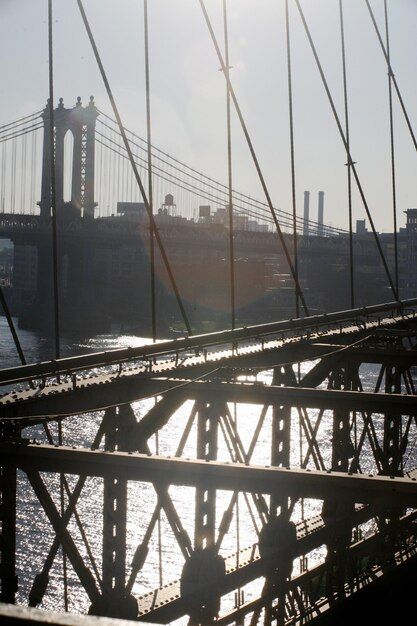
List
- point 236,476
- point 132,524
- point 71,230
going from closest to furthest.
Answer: point 236,476
point 132,524
point 71,230

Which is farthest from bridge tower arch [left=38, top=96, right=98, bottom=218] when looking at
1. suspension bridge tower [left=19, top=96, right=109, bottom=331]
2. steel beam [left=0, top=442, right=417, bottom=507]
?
steel beam [left=0, top=442, right=417, bottom=507]

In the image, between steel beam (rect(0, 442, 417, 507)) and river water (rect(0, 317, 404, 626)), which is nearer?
steel beam (rect(0, 442, 417, 507))

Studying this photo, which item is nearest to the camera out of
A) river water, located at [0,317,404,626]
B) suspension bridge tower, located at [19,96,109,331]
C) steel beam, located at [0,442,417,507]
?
steel beam, located at [0,442,417,507]

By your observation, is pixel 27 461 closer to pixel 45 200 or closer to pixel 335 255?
pixel 45 200

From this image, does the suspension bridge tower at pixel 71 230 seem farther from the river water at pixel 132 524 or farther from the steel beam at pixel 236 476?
the steel beam at pixel 236 476

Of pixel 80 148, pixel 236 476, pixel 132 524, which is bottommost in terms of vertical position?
pixel 132 524

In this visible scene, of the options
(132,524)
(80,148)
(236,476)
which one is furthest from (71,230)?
(236,476)

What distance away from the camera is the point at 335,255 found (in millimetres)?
76875

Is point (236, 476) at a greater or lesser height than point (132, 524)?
greater

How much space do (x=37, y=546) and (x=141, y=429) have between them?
1668cm

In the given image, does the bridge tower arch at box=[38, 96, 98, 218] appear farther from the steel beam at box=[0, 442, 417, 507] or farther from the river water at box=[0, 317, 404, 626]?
the steel beam at box=[0, 442, 417, 507]

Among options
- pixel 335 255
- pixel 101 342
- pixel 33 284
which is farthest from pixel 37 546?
pixel 33 284

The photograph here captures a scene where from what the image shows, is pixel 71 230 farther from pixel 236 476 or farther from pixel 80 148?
pixel 236 476

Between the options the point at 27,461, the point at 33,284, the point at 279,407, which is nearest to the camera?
the point at 27,461
